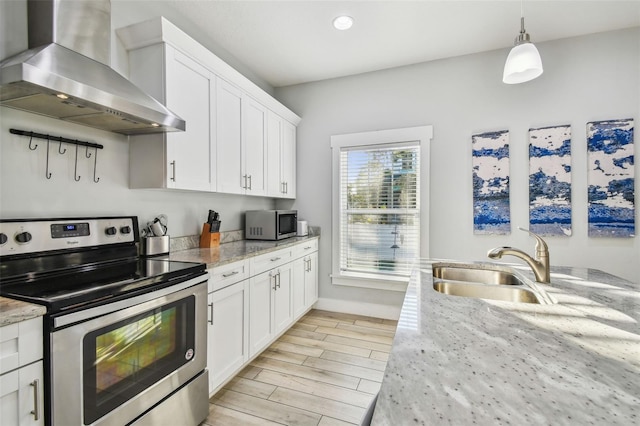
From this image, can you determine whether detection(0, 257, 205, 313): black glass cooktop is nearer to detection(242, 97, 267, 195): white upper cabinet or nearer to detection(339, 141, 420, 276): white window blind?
detection(242, 97, 267, 195): white upper cabinet

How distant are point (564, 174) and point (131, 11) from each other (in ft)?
12.4

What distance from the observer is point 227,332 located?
2.04 m

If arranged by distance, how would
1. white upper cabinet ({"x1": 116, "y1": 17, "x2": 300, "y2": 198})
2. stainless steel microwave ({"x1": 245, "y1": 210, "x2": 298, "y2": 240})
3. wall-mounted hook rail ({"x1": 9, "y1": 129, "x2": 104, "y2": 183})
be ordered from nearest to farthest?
wall-mounted hook rail ({"x1": 9, "y1": 129, "x2": 104, "y2": 183}), white upper cabinet ({"x1": 116, "y1": 17, "x2": 300, "y2": 198}), stainless steel microwave ({"x1": 245, "y1": 210, "x2": 298, "y2": 240})

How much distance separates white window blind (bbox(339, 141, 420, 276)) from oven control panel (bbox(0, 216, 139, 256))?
228 centimetres

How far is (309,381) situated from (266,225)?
4.89 ft

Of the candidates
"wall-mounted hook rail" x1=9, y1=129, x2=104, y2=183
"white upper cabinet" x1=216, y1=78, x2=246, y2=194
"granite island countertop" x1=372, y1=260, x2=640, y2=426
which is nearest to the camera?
"granite island countertop" x1=372, y1=260, x2=640, y2=426

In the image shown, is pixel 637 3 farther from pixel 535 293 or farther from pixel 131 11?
pixel 131 11

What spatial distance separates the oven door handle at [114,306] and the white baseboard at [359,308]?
2.26m

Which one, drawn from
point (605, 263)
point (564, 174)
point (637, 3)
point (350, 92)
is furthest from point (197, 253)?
point (637, 3)

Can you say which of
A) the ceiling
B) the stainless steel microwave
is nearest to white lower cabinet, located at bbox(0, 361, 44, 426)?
the stainless steel microwave

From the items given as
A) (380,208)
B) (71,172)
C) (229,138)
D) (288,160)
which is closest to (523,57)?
(380,208)

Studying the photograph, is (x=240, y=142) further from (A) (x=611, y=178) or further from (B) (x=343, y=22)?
(A) (x=611, y=178)

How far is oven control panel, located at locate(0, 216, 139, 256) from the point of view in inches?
55.1

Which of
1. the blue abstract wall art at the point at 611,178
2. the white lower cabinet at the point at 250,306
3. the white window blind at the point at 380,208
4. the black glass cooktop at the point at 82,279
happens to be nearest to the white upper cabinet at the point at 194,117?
the black glass cooktop at the point at 82,279
